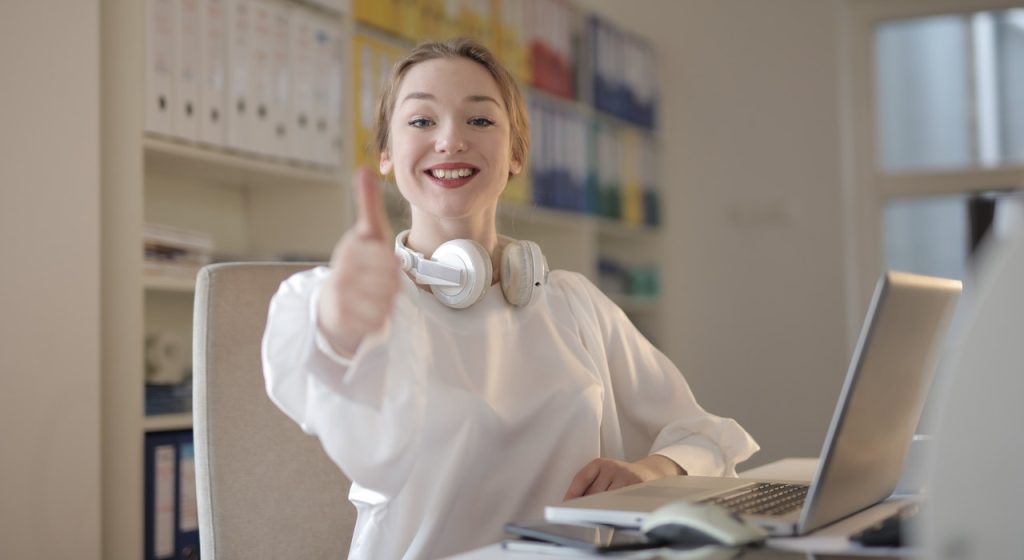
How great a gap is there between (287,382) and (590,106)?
142 inches

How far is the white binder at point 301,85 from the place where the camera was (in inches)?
115

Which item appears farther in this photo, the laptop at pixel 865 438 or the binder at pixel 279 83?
the binder at pixel 279 83

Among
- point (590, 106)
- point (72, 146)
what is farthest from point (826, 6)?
point (72, 146)

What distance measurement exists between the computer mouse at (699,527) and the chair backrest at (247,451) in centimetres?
67

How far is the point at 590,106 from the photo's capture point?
4.54 m

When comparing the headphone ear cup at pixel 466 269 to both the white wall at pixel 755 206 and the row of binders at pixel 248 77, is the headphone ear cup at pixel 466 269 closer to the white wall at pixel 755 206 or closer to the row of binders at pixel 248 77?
the row of binders at pixel 248 77

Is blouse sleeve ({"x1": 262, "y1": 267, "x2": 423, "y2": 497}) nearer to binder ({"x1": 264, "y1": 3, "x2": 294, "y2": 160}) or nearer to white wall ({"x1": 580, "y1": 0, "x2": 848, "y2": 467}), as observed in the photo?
binder ({"x1": 264, "y1": 3, "x2": 294, "y2": 160})

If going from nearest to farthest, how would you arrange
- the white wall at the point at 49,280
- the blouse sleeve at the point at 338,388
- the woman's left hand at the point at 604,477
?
the blouse sleeve at the point at 338,388 → the woman's left hand at the point at 604,477 → the white wall at the point at 49,280

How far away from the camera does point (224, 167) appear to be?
2.84 meters

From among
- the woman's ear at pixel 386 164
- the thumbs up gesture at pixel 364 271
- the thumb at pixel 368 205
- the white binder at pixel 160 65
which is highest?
the white binder at pixel 160 65

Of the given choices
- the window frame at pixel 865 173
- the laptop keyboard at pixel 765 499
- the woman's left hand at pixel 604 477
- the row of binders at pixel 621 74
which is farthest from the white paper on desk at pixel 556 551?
the window frame at pixel 865 173

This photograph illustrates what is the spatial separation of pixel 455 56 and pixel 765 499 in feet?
2.32

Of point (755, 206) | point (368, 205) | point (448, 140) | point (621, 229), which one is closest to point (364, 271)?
point (368, 205)

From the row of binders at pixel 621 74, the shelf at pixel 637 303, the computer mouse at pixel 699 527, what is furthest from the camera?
the shelf at pixel 637 303
